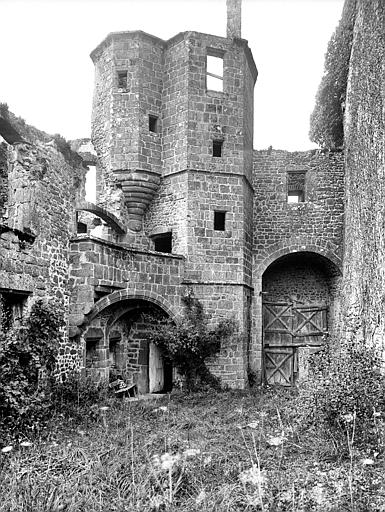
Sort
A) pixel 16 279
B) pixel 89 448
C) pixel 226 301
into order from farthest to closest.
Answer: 1. pixel 226 301
2. pixel 16 279
3. pixel 89 448

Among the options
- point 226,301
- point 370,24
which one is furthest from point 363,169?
point 226,301

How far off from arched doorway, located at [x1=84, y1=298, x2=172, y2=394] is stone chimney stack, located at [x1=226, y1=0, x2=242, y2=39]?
9.00 metres

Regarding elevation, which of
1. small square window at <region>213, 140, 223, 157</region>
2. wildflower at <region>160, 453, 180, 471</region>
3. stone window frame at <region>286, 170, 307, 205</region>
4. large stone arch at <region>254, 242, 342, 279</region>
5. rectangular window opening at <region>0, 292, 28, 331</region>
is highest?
small square window at <region>213, 140, 223, 157</region>

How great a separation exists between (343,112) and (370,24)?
19.2ft

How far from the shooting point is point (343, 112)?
17078 mm

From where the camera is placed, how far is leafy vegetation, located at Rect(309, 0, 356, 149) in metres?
15.9

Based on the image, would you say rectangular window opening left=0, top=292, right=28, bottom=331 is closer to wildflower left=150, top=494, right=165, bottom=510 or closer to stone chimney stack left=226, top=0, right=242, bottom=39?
wildflower left=150, top=494, right=165, bottom=510

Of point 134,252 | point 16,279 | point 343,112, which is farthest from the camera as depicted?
point 343,112

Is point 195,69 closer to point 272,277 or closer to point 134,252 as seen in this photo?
point 134,252

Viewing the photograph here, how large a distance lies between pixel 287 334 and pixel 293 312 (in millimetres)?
788

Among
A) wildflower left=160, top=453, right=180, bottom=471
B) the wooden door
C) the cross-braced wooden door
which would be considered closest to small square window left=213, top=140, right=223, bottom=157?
the cross-braced wooden door

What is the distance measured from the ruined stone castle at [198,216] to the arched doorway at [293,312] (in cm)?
4

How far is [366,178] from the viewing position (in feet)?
37.4

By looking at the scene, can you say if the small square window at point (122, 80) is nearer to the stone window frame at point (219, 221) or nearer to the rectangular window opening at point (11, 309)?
the stone window frame at point (219, 221)
